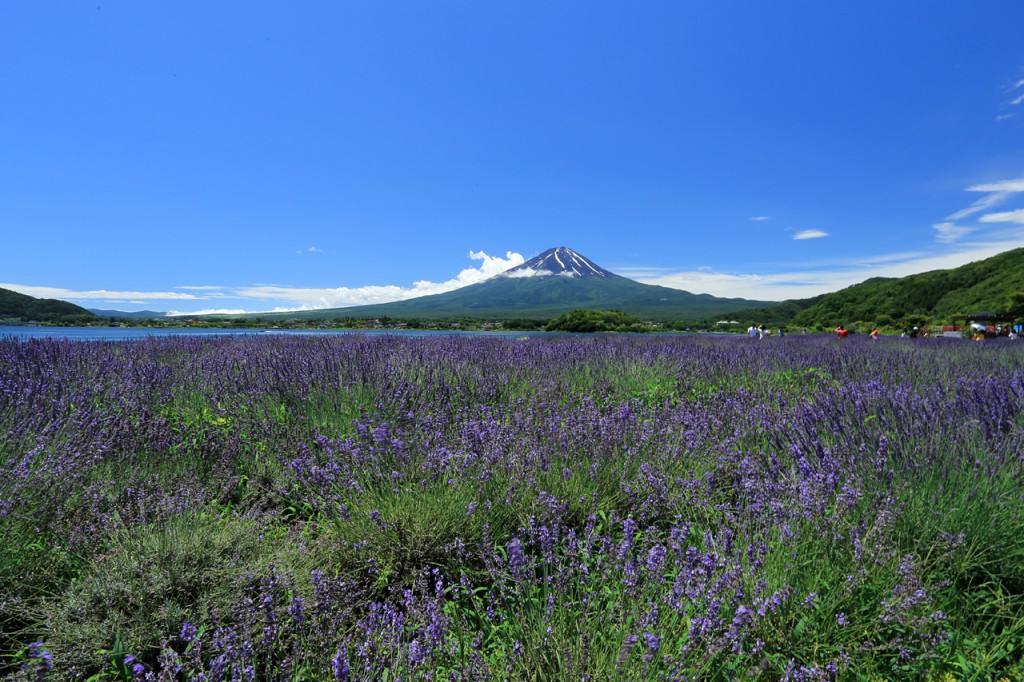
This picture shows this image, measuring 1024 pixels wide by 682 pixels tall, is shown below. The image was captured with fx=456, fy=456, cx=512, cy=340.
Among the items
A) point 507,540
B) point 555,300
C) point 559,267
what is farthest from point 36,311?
point 559,267

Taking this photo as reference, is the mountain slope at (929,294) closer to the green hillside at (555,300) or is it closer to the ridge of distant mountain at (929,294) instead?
the ridge of distant mountain at (929,294)

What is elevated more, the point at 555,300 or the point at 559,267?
the point at 559,267

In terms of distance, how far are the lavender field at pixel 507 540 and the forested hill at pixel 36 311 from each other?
68.9m

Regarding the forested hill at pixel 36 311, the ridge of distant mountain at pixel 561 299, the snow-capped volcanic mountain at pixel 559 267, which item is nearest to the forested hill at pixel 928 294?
the ridge of distant mountain at pixel 561 299

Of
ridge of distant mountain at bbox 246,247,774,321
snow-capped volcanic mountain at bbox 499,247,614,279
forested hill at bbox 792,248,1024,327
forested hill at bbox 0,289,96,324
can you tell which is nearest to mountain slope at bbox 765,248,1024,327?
forested hill at bbox 792,248,1024,327

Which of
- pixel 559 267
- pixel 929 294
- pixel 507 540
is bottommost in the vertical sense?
pixel 507 540

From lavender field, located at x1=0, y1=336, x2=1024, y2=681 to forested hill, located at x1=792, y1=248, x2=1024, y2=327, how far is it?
8035 centimetres

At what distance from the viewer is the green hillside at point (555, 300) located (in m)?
122

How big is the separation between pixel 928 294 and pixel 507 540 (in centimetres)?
10740

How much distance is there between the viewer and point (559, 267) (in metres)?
180

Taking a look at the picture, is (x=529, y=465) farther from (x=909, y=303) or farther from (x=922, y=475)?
(x=909, y=303)

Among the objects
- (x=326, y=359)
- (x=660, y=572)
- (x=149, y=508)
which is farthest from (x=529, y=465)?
(x=326, y=359)

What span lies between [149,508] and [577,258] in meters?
179

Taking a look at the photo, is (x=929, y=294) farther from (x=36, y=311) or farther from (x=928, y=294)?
(x=36, y=311)
